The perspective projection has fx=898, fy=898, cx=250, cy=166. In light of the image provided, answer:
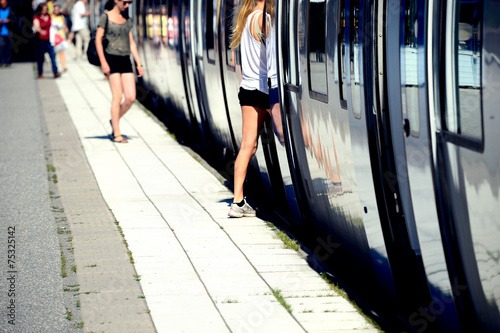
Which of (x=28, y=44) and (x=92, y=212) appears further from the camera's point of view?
(x=28, y=44)

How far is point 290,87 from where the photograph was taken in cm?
632

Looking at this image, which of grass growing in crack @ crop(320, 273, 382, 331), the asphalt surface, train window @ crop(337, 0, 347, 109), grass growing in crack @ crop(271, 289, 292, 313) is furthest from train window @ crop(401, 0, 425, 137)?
the asphalt surface

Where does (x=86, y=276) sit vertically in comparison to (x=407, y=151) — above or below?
below

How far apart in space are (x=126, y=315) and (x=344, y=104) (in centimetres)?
170

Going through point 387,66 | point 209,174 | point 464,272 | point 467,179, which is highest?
point 387,66

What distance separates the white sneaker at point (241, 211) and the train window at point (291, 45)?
1287mm

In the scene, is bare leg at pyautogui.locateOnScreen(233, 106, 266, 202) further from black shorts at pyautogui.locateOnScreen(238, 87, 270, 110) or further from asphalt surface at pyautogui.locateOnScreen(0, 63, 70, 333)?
asphalt surface at pyautogui.locateOnScreen(0, 63, 70, 333)

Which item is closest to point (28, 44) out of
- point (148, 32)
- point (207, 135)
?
point (148, 32)

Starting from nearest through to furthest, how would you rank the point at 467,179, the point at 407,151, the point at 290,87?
1. the point at 467,179
2. the point at 407,151
3. the point at 290,87

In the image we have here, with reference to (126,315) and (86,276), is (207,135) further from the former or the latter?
(126,315)

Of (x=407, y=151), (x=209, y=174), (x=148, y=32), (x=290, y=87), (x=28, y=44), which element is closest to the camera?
(x=407, y=151)

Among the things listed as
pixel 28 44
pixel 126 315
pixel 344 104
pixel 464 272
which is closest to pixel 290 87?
pixel 344 104

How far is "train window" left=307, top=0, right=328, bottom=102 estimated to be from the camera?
5.43 meters

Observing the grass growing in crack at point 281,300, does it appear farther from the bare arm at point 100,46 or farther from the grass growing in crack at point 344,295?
the bare arm at point 100,46
